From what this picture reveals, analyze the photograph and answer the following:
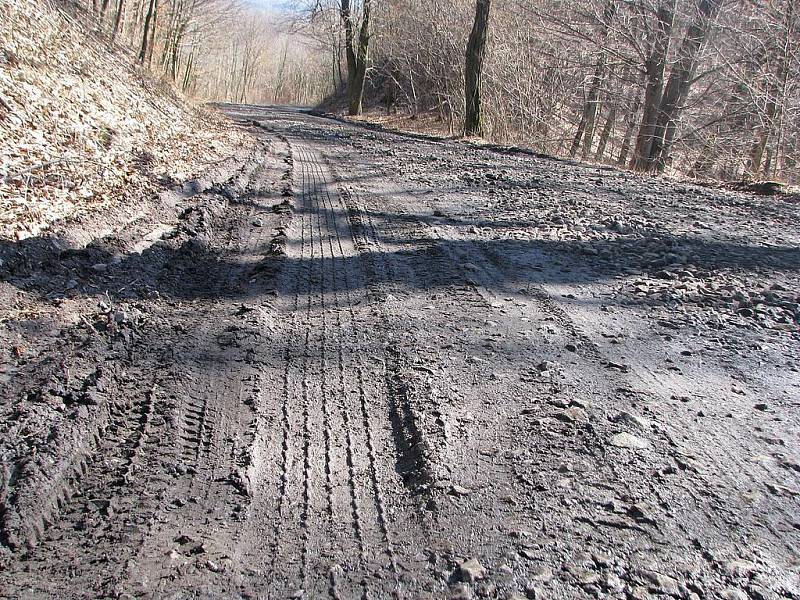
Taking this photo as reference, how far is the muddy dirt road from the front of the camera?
179cm

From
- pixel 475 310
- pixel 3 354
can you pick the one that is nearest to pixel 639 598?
pixel 475 310

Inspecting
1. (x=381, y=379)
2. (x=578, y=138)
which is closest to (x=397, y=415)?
(x=381, y=379)

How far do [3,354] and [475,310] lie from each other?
100 inches

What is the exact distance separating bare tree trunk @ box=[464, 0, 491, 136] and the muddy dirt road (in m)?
9.99

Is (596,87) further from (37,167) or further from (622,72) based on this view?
(37,167)

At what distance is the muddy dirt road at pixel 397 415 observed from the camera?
1.79m

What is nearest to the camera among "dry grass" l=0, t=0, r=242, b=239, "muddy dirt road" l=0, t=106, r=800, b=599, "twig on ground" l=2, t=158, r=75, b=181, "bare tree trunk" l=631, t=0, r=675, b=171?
"muddy dirt road" l=0, t=106, r=800, b=599

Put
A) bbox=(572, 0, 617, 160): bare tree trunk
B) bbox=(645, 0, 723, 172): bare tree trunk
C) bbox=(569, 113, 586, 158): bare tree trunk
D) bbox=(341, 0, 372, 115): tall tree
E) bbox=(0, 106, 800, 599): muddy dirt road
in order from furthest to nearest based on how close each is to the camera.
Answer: bbox=(341, 0, 372, 115): tall tree < bbox=(569, 113, 586, 158): bare tree trunk < bbox=(572, 0, 617, 160): bare tree trunk < bbox=(645, 0, 723, 172): bare tree trunk < bbox=(0, 106, 800, 599): muddy dirt road

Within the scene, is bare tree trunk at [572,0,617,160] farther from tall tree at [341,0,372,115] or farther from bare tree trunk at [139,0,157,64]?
bare tree trunk at [139,0,157,64]

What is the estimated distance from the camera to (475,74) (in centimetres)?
1430

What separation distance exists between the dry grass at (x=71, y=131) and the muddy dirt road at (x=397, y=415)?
696 millimetres

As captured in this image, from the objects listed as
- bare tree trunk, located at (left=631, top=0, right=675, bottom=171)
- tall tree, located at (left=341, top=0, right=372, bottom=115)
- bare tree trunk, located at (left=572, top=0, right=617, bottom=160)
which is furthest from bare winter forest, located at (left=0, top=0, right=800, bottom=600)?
tall tree, located at (left=341, top=0, right=372, bottom=115)

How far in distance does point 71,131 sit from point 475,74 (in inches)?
391

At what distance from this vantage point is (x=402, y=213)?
6.23 meters
